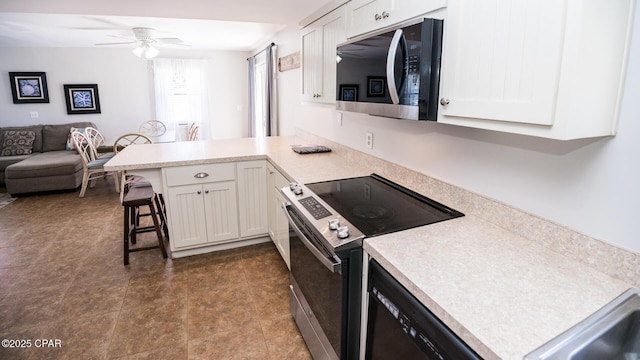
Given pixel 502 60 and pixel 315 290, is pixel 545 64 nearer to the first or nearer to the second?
pixel 502 60

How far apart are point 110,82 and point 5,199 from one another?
2.70 m

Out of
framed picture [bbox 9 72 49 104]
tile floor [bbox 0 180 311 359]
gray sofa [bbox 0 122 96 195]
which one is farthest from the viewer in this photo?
framed picture [bbox 9 72 49 104]

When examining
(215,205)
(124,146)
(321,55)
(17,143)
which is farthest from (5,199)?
(321,55)

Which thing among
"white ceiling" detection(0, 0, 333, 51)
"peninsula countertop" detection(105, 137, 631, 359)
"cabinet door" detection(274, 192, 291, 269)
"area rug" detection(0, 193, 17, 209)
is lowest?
"area rug" detection(0, 193, 17, 209)

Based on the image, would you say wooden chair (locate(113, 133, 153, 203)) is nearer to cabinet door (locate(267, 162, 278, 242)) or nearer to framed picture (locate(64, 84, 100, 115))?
framed picture (locate(64, 84, 100, 115))

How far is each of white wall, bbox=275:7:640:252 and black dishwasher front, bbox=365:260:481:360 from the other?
62cm

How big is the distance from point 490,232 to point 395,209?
0.42 m

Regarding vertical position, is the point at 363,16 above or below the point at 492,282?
above

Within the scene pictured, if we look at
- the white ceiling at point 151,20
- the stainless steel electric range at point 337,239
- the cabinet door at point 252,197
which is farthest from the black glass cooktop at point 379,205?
the white ceiling at point 151,20

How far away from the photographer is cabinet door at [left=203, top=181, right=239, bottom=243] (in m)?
2.86

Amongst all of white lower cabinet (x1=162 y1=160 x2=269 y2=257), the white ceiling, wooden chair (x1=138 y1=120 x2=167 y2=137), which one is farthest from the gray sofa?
white lower cabinet (x1=162 y1=160 x2=269 y2=257)

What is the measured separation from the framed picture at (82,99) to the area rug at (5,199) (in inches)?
78.6

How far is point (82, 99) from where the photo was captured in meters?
6.27

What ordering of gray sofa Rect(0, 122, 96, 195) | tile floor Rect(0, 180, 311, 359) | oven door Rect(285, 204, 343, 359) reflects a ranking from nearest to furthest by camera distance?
1. oven door Rect(285, 204, 343, 359)
2. tile floor Rect(0, 180, 311, 359)
3. gray sofa Rect(0, 122, 96, 195)
